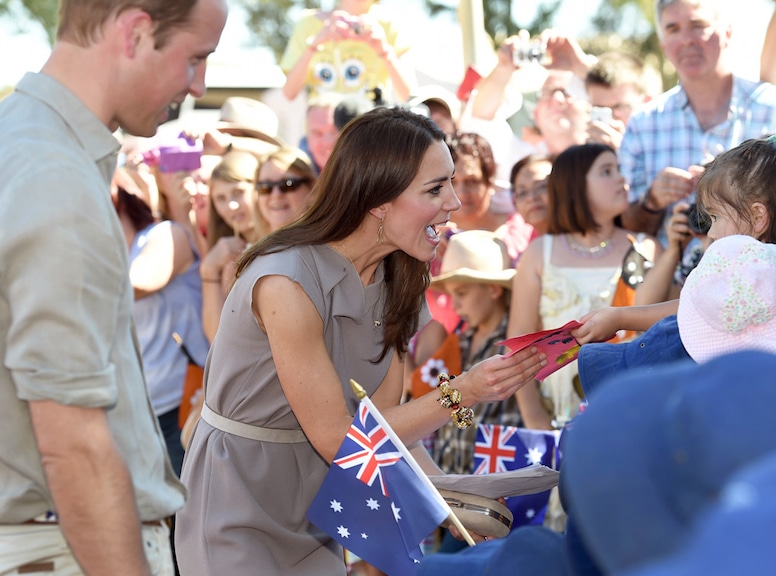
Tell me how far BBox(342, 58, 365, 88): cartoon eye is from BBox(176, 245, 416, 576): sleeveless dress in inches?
161

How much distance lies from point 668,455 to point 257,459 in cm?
191

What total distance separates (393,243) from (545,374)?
64cm

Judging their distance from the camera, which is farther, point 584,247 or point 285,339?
point 584,247

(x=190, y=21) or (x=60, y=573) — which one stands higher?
(x=190, y=21)

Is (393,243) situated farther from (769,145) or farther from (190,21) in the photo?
(190,21)

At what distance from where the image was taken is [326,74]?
273 inches

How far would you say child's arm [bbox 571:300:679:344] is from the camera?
272 centimetres

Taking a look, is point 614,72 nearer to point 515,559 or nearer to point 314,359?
point 314,359

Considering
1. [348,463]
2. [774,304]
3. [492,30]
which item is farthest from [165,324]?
[492,30]

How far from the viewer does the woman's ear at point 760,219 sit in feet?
7.92

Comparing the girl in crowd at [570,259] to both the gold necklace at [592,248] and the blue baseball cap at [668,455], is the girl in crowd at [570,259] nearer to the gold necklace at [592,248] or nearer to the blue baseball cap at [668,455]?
A: the gold necklace at [592,248]

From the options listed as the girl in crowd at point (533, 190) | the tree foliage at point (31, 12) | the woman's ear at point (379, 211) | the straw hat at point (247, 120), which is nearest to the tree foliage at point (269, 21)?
the tree foliage at point (31, 12)

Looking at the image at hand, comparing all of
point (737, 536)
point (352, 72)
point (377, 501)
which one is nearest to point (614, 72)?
point (352, 72)

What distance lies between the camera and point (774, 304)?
1.97 metres
